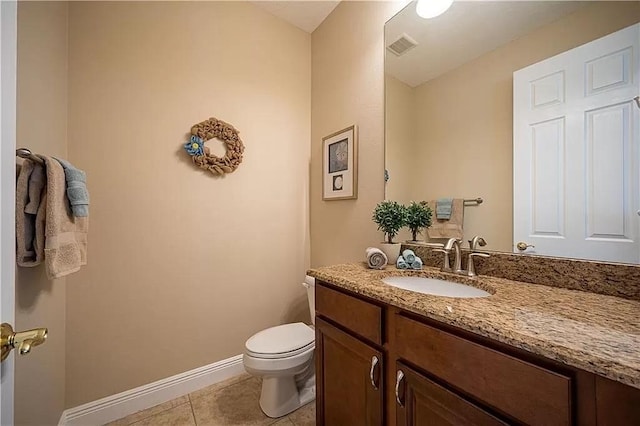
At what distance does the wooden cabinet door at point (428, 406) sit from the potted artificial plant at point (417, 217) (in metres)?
0.78

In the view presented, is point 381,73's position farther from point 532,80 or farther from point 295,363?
point 295,363

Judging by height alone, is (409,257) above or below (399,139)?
below

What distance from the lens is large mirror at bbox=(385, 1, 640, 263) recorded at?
82 centimetres

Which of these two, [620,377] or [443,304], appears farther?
[443,304]

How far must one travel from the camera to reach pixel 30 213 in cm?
94

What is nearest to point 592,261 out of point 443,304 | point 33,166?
point 443,304

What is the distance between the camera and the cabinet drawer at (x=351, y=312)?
2.96 ft

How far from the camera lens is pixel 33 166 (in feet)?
3.13

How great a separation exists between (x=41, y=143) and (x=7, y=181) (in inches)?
33.9

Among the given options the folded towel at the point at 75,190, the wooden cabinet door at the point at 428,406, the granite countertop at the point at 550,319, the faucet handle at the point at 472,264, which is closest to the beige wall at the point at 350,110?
the faucet handle at the point at 472,264

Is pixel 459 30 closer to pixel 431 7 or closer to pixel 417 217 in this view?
pixel 431 7

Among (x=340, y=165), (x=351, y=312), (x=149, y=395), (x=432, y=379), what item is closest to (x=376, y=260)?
(x=351, y=312)

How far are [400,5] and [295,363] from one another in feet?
7.13

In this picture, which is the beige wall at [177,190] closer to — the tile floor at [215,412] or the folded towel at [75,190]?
the tile floor at [215,412]
